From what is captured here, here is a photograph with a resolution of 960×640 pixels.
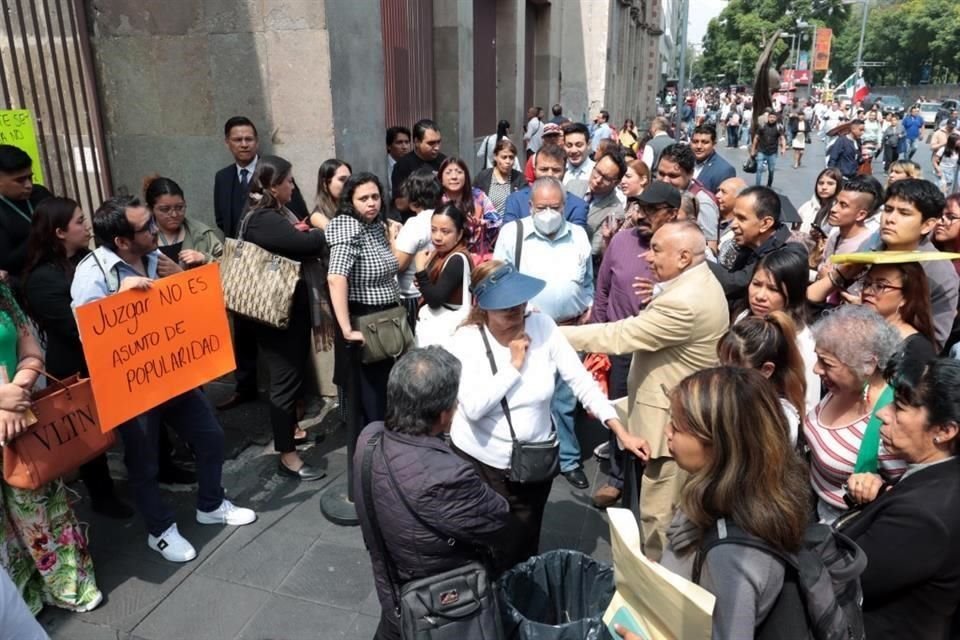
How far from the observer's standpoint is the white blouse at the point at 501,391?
112 inches

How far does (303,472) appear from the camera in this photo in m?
4.58

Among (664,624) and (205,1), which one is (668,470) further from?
(205,1)

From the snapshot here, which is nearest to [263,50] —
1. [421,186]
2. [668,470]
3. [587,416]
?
[421,186]

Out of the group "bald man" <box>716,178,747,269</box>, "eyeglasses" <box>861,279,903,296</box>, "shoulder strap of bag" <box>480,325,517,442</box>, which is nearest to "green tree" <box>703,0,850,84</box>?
"bald man" <box>716,178,747,269</box>

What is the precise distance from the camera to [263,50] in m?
5.21

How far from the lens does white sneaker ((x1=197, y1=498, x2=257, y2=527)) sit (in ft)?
13.3

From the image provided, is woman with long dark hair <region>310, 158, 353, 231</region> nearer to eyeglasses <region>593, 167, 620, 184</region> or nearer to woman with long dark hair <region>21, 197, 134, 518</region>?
woman with long dark hair <region>21, 197, 134, 518</region>

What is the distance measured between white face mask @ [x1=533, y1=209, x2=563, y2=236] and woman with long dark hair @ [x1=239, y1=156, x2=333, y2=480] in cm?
136

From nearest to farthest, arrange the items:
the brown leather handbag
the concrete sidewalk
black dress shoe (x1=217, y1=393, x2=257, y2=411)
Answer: the brown leather handbag, the concrete sidewalk, black dress shoe (x1=217, y1=393, x2=257, y2=411)

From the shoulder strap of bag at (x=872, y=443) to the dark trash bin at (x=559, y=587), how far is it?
1.01 meters

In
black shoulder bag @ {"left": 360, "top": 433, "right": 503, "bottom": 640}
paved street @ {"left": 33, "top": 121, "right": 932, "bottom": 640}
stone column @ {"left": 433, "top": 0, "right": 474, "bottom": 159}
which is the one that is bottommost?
paved street @ {"left": 33, "top": 121, "right": 932, "bottom": 640}

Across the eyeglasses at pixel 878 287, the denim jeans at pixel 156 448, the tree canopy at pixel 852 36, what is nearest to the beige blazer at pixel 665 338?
the eyeglasses at pixel 878 287

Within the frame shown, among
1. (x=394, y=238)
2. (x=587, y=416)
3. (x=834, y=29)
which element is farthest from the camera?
(x=834, y=29)

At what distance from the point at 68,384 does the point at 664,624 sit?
9.38 ft
